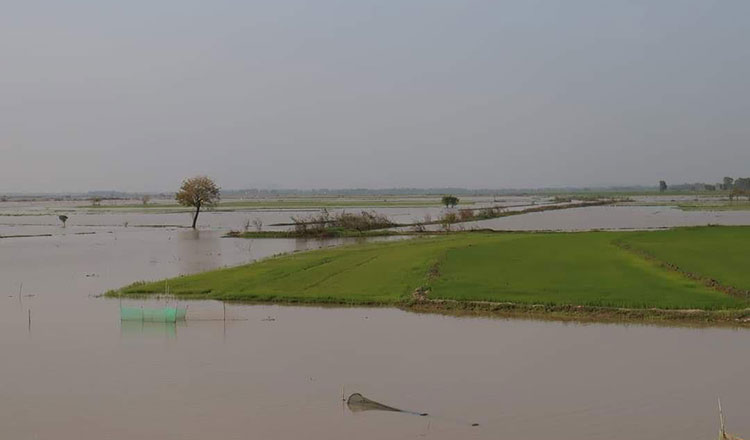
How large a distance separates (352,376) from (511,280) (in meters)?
10.2

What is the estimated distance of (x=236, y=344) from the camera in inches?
625

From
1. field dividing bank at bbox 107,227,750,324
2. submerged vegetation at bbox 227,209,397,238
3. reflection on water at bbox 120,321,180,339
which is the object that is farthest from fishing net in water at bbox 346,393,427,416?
submerged vegetation at bbox 227,209,397,238

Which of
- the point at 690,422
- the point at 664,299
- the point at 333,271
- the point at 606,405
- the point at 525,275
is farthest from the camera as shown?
the point at 333,271

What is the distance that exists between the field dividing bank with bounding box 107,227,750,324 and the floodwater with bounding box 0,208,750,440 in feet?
3.98

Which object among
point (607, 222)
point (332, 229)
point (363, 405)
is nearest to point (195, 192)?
point (332, 229)

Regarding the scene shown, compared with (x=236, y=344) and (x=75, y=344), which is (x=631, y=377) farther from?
(x=75, y=344)

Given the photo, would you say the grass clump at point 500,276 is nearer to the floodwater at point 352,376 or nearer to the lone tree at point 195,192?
the floodwater at point 352,376

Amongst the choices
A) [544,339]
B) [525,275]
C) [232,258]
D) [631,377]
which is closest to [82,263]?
[232,258]

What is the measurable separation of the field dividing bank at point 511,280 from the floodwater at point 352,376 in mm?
1212

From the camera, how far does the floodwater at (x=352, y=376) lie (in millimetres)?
10609

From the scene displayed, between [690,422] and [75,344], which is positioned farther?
[75,344]

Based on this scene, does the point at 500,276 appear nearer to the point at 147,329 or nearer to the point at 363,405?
the point at 147,329

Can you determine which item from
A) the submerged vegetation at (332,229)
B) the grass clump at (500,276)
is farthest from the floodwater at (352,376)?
the submerged vegetation at (332,229)

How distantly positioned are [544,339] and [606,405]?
4595 millimetres
